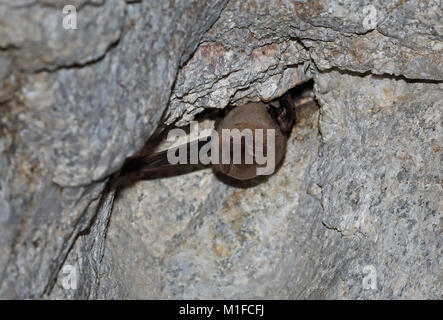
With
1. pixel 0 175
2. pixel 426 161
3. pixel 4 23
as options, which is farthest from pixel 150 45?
pixel 426 161

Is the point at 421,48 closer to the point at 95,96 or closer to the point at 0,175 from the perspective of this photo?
the point at 95,96

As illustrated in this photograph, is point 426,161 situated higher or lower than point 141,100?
lower

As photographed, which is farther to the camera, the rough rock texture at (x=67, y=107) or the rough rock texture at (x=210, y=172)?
the rough rock texture at (x=210, y=172)

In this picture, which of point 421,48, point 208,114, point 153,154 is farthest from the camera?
point 208,114

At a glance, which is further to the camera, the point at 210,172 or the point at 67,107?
the point at 210,172

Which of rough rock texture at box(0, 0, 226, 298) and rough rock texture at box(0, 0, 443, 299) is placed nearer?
rough rock texture at box(0, 0, 226, 298)

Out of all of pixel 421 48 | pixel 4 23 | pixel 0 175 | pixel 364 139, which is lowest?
pixel 0 175

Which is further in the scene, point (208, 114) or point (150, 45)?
point (208, 114)

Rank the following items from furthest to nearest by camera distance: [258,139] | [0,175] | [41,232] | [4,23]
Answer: [258,139] → [41,232] → [0,175] → [4,23]
